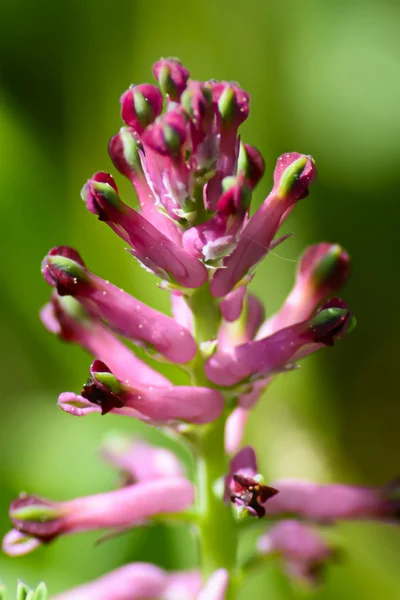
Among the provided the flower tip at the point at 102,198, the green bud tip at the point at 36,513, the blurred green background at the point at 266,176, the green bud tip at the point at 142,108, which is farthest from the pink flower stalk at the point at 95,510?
the blurred green background at the point at 266,176

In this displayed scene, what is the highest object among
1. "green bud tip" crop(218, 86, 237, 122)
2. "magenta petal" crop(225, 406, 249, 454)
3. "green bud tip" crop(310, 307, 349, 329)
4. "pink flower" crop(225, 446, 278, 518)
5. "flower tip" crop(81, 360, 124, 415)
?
"green bud tip" crop(218, 86, 237, 122)

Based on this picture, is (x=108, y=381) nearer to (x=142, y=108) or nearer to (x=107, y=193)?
(x=107, y=193)

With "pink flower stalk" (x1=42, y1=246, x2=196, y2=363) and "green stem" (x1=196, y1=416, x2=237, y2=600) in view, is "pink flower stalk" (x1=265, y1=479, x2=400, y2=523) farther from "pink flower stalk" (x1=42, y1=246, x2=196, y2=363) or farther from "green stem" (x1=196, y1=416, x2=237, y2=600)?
"pink flower stalk" (x1=42, y1=246, x2=196, y2=363)

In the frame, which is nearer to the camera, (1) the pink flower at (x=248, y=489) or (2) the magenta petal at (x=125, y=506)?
(1) the pink flower at (x=248, y=489)

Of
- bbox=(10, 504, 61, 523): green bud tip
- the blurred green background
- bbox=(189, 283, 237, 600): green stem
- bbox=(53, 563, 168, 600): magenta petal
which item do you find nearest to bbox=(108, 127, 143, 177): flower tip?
bbox=(189, 283, 237, 600): green stem

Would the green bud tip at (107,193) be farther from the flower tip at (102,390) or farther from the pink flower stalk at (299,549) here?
the pink flower stalk at (299,549)

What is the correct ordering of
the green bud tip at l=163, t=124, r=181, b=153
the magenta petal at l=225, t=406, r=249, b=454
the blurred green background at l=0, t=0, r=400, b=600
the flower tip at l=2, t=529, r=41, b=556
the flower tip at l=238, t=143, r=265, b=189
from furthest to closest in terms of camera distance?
the blurred green background at l=0, t=0, r=400, b=600 < the magenta petal at l=225, t=406, r=249, b=454 < the flower tip at l=2, t=529, r=41, b=556 < the flower tip at l=238, t=143, r=265, b=189 < the green bud tip at l=163, t=124, r=181, b=153

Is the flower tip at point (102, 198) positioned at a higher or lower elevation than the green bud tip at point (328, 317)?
higher
